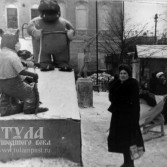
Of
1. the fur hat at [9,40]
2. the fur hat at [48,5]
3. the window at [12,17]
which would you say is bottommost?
the fur hat at [9,40]

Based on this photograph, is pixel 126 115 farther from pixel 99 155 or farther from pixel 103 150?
pixel 103 150

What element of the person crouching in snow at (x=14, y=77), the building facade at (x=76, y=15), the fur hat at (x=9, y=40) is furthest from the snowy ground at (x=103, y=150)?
the building facade at (x=76, y=15)

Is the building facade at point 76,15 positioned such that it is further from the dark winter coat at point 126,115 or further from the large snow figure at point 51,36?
the dark winter coat at point 126,115

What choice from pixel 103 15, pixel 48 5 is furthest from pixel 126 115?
pixel 103 15

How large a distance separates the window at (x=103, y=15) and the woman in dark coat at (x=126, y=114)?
793 inches

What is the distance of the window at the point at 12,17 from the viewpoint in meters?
24.8

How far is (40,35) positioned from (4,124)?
9.17ft

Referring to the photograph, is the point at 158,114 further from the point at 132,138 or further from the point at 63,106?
the point at 63,106

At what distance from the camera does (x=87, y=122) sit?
7.87m

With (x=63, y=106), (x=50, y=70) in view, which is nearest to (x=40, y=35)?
(x=50, y=70)

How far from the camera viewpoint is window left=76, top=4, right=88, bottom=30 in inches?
1010

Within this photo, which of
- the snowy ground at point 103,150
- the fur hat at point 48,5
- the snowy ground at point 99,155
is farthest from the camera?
the fur hat at point 48,5

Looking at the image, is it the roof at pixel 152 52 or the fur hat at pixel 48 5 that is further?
the roof at pixel 152 52

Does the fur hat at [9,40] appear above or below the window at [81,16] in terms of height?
below
